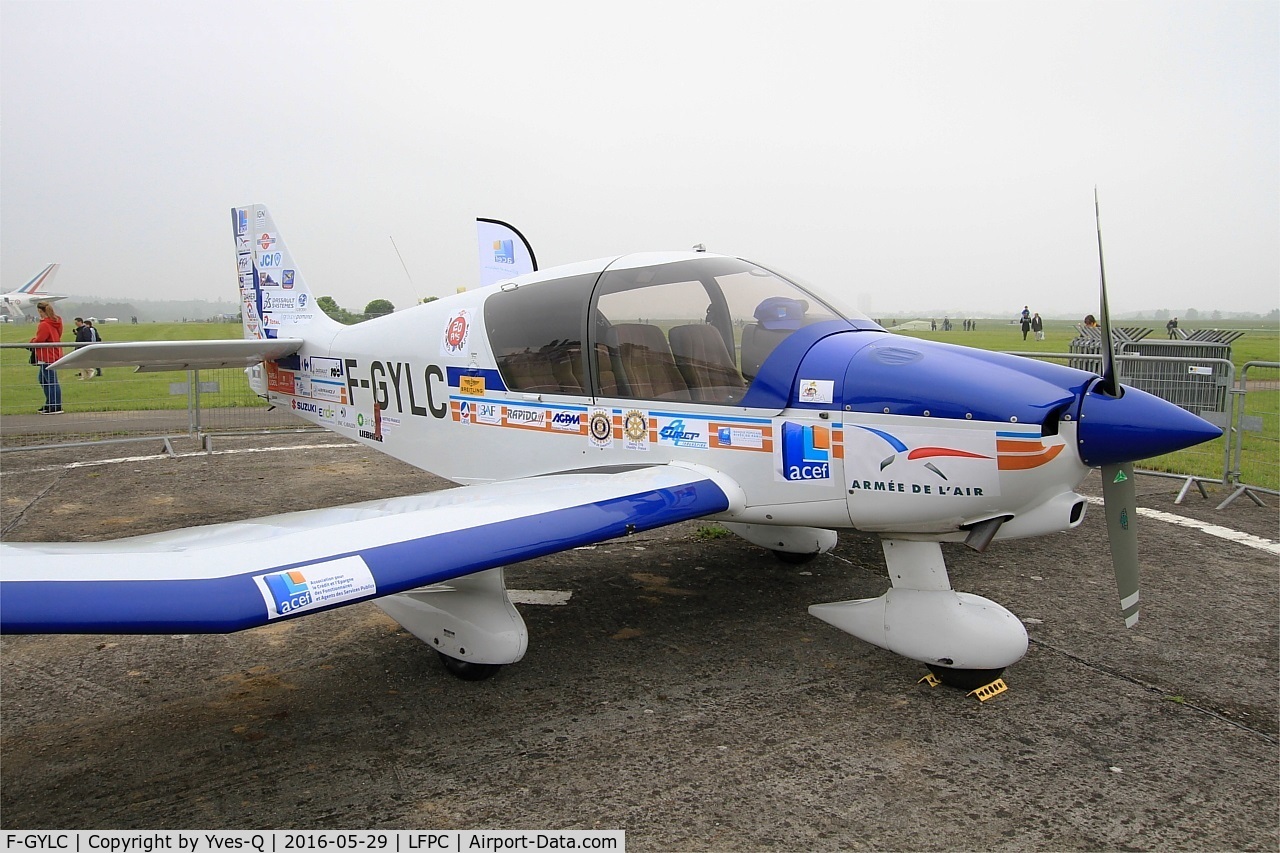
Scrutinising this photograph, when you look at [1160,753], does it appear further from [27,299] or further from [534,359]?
[27,299]

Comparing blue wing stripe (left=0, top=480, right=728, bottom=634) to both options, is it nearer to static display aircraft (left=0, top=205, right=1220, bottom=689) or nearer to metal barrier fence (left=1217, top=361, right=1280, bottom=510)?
static display aircraft (left=0, top=205, right=1220, bottom=689)

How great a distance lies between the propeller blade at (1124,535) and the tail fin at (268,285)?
626cm

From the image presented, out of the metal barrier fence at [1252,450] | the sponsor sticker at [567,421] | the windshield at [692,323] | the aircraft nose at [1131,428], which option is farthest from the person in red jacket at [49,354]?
the metal barrier fence at [1252,450]

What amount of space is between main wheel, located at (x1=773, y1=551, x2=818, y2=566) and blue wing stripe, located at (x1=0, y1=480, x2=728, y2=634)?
1771 millimetres

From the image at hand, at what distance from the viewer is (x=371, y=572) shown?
2.95 meters

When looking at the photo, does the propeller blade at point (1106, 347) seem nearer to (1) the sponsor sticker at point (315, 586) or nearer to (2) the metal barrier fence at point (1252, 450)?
(1) the sponsor sticker at point (315, 586)

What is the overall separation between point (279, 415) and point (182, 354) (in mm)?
6501

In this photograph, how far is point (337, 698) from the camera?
12.4ft

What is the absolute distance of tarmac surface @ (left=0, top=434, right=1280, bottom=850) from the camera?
112 inches

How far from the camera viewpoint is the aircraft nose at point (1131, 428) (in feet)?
10.7

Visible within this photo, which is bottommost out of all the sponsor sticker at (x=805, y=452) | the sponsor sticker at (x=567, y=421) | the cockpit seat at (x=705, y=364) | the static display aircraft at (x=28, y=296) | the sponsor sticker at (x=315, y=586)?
the sponsor sticker at (x=315, y=586)

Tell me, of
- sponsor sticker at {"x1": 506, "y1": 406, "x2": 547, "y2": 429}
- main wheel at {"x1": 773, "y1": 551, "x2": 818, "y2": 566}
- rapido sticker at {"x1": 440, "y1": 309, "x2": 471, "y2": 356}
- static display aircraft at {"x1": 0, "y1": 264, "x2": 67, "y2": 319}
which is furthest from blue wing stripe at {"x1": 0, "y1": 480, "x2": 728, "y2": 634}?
static display aircraft at {"x1": 0, "y1": 264, "x2": 67, "y2": 319}

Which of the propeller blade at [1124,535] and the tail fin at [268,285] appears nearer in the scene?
the propeller blade at [1124,535]

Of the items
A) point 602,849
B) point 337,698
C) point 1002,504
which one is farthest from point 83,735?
point 1002,504
